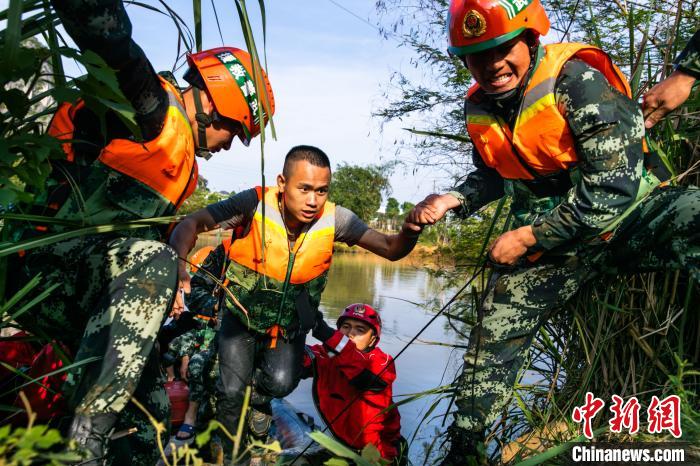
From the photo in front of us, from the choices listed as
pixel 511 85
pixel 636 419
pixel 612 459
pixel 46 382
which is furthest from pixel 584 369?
pixel 46 382

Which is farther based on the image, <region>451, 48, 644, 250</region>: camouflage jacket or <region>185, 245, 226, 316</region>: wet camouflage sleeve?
<region>185, 245, 226, 316</region>: wet camouflage sleeve

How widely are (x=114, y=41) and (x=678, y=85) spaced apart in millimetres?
2425

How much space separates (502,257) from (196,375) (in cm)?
326

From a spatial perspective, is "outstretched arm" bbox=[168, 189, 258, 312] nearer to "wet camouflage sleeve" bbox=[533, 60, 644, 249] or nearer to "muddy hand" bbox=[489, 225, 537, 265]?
"muddy hand" bbox=[489, 225, 537, 265]

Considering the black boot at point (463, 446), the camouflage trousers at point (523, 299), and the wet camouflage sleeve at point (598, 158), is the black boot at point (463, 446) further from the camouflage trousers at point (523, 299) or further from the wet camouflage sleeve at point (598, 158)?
the wet camouflage sleeve at point (598, 158)

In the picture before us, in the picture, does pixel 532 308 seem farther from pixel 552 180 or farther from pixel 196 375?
pixel 196 375

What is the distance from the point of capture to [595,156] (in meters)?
2.40

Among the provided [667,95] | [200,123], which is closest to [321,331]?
[200,123]

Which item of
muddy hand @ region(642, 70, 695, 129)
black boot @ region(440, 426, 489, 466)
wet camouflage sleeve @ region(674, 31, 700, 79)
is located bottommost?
black boot @ region(440, 426, 489, 466)

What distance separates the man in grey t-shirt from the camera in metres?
3.60

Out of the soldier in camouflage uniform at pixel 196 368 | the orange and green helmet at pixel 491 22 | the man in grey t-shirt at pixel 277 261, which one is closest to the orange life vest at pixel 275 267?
the man in grey t-shirt at pixel 277 261

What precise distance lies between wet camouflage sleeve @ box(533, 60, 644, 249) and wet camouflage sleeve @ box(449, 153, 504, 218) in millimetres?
652

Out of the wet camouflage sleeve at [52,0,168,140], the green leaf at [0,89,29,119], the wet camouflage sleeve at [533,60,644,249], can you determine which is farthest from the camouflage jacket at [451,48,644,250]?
the green leaf at [0,89,29,119]

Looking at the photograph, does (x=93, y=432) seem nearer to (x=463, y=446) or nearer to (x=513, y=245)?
(x=463, y=446)
